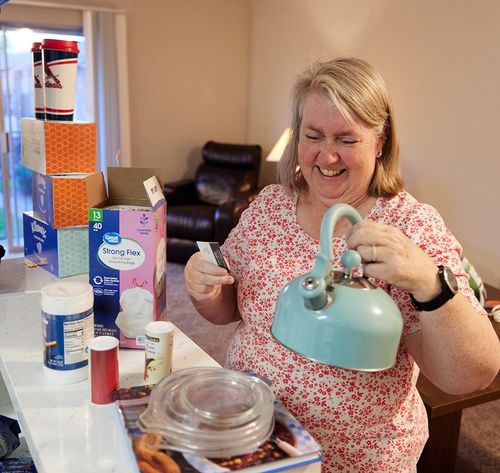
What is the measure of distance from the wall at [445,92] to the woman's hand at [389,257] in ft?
6.93

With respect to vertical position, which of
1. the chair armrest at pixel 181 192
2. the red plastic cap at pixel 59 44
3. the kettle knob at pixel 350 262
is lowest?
the chair armrest at pixel 181 192

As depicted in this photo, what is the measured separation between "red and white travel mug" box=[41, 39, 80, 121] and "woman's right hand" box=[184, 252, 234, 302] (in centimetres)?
58

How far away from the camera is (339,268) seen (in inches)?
45.8

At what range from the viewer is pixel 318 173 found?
3.94 ft

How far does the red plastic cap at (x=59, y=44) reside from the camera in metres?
1.36

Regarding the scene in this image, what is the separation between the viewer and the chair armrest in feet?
16.8

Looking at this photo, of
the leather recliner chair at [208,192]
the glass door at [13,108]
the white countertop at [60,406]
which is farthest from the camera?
the glass door at [13,108]

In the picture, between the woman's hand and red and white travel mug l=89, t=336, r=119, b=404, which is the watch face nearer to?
the woman's hand

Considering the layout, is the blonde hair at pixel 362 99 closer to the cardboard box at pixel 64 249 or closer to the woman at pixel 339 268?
the woman at pixel 339 268

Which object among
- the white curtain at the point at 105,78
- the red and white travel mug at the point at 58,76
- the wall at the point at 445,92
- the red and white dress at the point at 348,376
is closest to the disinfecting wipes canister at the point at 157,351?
the red and white dress at the point at 348,376

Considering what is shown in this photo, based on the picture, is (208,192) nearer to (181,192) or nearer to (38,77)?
(181,192)

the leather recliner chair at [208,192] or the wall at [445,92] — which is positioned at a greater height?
the wall at [445,92]

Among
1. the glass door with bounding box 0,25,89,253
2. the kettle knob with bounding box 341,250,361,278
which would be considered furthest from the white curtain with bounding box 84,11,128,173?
the kettle knob with bounding box 341,250,361,278

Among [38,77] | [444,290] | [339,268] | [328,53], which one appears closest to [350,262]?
[444,290]
